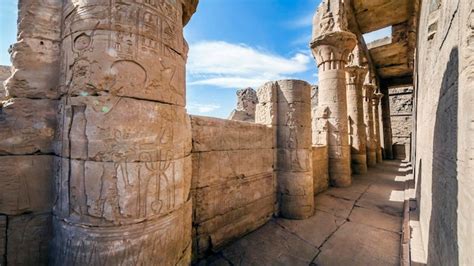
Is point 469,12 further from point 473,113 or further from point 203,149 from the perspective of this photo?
point 203,149

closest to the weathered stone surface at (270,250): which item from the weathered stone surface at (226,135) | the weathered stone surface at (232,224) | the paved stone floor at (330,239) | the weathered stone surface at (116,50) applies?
the paved stone floor at (330,239)

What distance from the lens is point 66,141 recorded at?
1.53m

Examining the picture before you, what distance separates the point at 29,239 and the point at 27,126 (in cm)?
93

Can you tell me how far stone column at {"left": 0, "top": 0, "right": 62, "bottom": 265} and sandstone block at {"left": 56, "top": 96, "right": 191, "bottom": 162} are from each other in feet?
0.73

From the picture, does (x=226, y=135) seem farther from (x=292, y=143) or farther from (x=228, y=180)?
(x=292, y=143)

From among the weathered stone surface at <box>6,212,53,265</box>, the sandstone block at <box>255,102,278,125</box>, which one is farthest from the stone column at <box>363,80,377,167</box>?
the weathered stone surface at <box>6,212,53,265</box>

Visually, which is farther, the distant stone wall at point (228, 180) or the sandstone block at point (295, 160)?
the sandstone block at point (295, 160)

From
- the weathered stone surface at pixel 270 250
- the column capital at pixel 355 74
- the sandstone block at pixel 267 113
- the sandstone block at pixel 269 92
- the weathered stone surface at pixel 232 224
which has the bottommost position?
the weathered stone surface at pixel 270 250

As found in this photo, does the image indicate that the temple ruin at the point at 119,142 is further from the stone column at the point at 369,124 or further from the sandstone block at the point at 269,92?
the stone column at the point at 369,124

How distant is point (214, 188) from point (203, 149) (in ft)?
1.97

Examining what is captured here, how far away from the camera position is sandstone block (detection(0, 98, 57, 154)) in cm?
154

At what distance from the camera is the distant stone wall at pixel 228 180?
8.48ft

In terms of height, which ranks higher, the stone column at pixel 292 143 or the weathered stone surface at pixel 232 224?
the stone column at pixel 292 143

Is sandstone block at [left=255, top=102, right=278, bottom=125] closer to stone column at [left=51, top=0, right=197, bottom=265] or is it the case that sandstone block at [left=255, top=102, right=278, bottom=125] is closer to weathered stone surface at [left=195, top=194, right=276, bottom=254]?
weathered stone surface at [left=195, top=194, right=276, bottom=254]
